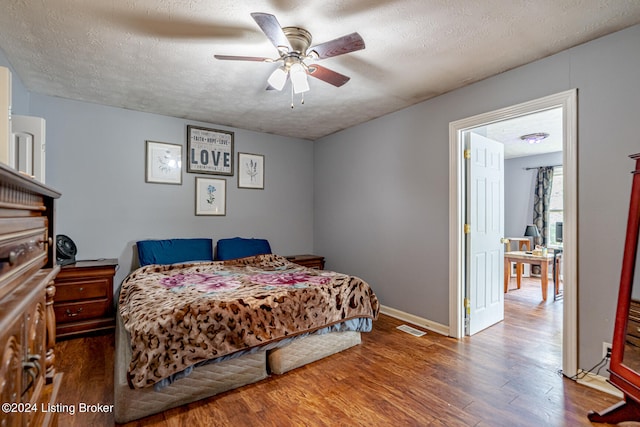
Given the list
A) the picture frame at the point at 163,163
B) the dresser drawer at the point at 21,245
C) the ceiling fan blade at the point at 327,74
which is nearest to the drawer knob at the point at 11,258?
the dresser drawer at the point at 21,245

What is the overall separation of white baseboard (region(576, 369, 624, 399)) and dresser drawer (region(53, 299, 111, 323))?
4243 mm

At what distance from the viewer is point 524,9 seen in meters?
1.87

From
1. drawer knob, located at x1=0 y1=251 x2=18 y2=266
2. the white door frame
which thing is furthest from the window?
drawer knob, located at x1=0 y1=251 x2=18 y2=266

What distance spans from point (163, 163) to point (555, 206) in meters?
7.05

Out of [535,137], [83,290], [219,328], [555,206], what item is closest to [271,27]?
[219,328]

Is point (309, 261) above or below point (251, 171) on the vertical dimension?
below

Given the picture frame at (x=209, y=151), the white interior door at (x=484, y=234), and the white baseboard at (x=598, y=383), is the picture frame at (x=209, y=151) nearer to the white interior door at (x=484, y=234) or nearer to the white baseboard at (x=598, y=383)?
the white interior door at (x=484, y=234)

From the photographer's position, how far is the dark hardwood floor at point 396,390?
1842 millimetres

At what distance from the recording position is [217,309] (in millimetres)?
2102

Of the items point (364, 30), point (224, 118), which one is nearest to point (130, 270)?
point (224, 118)

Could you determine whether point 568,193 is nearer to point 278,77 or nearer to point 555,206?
point 278,77

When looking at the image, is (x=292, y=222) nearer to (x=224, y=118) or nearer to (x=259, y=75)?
(x=224, y=118)

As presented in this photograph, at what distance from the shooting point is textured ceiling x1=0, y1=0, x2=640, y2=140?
1.88 m

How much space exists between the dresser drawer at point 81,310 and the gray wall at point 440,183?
295 centimetres
